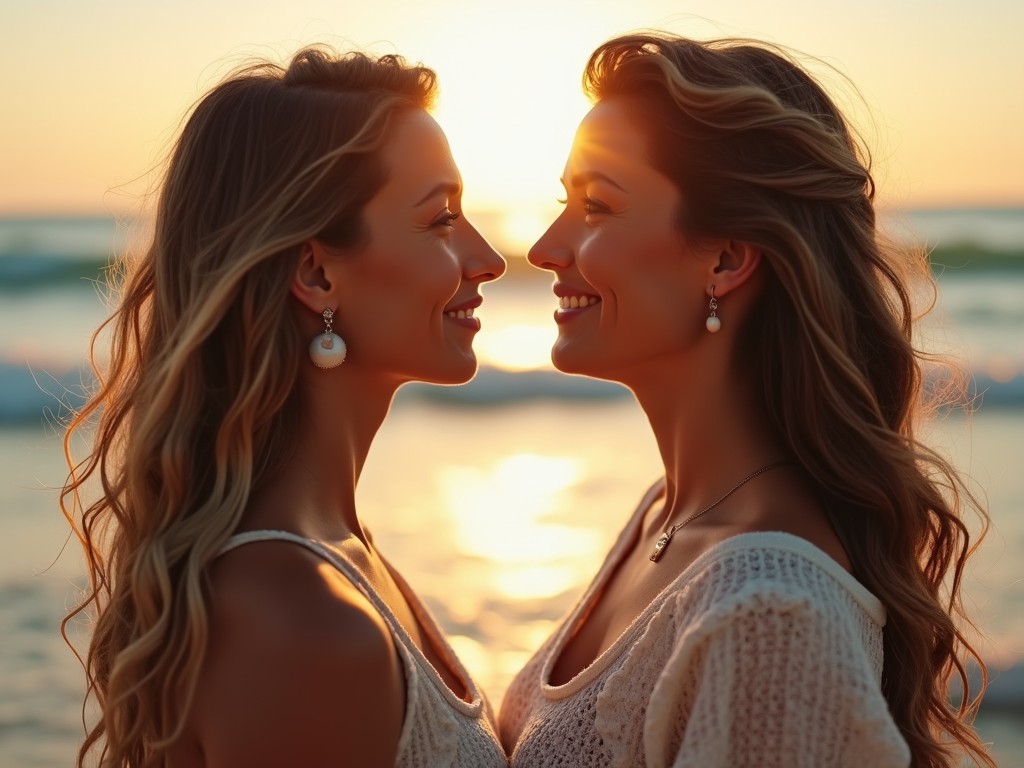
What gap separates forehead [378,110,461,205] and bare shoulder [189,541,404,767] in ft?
3.57

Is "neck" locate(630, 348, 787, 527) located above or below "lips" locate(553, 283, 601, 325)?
below

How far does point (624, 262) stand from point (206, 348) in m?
1.15

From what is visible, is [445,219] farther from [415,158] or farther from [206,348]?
[206,348]

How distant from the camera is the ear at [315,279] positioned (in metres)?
3.05

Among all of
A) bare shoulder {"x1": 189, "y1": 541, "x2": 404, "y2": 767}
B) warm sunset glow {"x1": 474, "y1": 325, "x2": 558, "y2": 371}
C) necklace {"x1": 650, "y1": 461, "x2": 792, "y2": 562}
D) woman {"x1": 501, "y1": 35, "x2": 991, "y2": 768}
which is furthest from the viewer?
warm sunset glow {"x1": 474, "y1": 325, "x2": 558, "y2": 371}

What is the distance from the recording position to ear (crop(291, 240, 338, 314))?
305 cm

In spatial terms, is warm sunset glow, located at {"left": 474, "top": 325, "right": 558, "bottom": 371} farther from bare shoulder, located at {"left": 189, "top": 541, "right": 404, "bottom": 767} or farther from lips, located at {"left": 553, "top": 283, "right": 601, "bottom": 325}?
bare shoulder, located at {"left": 189, "top": 541, "right": 404, "bottom": 767}

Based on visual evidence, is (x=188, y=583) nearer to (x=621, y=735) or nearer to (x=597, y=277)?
(x=621, y=735)

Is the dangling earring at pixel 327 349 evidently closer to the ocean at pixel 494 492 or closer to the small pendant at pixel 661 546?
the ocean at pixel 494 492

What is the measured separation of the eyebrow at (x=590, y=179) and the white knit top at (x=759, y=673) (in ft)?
3.52

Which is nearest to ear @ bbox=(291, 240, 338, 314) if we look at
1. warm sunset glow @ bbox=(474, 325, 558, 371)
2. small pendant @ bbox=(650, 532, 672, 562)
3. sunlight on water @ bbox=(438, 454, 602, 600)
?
small pendant @ bbox=(650, 532, 672, 562)

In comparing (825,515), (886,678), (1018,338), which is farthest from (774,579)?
(1018,338)

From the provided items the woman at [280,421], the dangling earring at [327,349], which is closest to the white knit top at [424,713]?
the woman at [280,421]

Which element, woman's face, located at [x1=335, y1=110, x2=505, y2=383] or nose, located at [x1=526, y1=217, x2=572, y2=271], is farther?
nose, located at [x1=526, y1=217, x2=572, y2=271]
